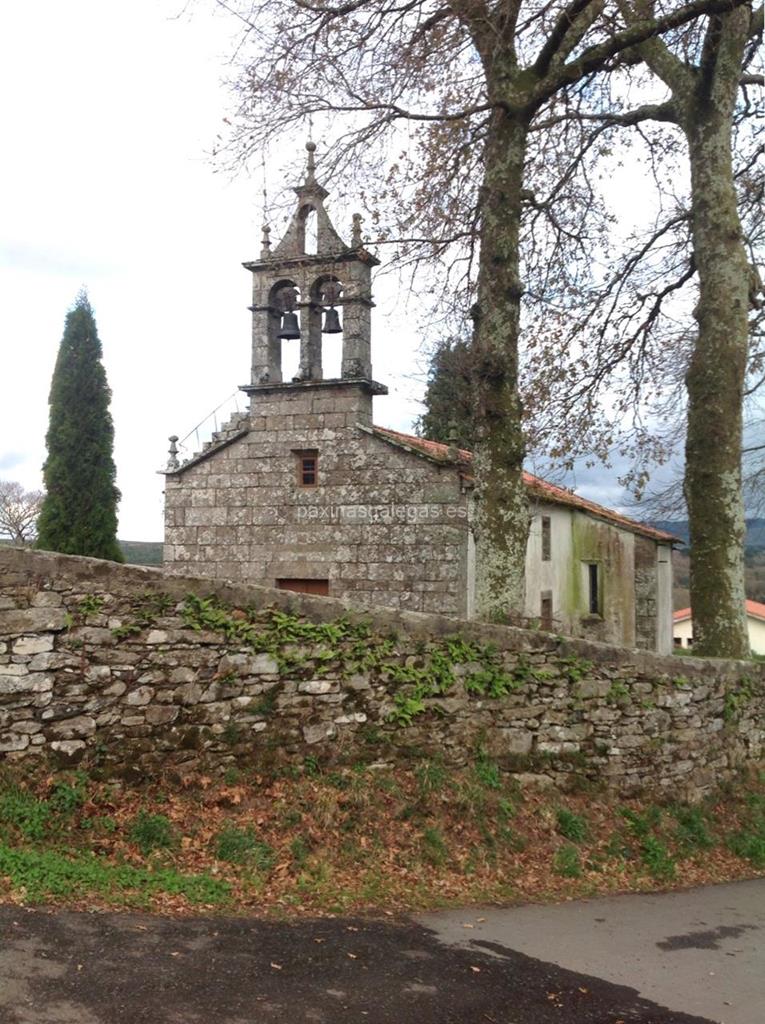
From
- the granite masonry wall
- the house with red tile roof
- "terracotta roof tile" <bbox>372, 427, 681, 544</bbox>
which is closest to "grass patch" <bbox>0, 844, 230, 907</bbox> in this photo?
"terracotta roof tile" <bbox>372, 427, 681, 544</bbox>

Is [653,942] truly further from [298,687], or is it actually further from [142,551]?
[142,551]

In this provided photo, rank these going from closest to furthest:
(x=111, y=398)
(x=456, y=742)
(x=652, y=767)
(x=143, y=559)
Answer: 1. (x=456, y=742)
2. (x=652, y=767)
3. (x=111, y=398)
4. (x=143, y=559)

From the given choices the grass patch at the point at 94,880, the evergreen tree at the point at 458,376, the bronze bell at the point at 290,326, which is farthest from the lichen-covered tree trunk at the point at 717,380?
Answer: the bronze bell at the point at 290,326

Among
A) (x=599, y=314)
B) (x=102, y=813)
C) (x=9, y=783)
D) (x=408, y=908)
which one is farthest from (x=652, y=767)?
(x=599, y=314)

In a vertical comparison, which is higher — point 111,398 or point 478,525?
point 111,398

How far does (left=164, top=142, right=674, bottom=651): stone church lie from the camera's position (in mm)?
15469

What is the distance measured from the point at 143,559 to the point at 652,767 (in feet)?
75.6

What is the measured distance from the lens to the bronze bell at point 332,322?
16281 millimetres

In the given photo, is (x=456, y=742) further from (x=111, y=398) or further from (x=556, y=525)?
(x=111, y=398)

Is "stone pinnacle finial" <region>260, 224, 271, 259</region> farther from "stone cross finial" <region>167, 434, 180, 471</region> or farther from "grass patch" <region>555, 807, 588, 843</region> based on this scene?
"grass patch" <region>555, 807, 588, 843</region>

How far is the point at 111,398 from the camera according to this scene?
19641mm

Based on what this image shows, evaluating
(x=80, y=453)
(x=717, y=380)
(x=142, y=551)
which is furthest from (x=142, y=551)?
(x=717, y=380)

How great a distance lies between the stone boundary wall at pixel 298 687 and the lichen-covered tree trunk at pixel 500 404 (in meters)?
0.99

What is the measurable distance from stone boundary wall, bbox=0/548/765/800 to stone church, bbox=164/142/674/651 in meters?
6.40
